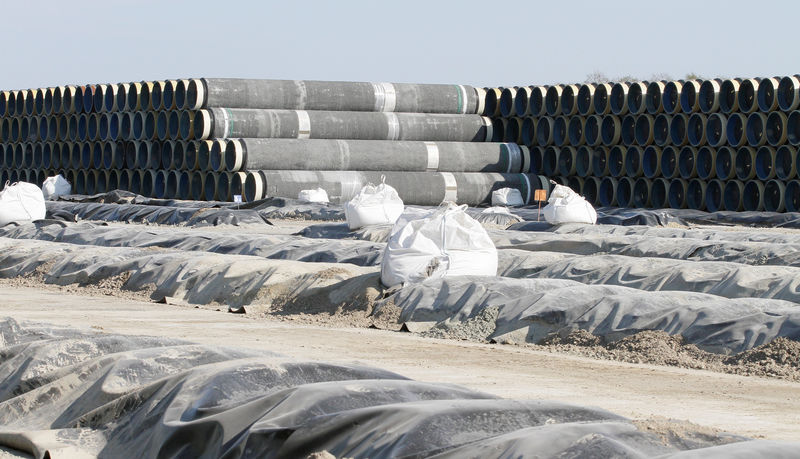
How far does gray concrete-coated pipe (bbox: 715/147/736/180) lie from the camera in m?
22.7

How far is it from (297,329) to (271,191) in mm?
15411

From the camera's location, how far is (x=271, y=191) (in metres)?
24.3

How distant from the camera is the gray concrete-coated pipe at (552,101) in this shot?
2664 cm

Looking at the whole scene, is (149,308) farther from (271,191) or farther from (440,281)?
(271,191)

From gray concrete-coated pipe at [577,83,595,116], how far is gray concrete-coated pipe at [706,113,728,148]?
11.0ft

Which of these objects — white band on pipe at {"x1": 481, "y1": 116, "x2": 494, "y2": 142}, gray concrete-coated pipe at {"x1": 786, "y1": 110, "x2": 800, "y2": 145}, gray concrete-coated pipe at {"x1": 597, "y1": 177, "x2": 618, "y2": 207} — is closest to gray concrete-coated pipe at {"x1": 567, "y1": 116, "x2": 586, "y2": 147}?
gray concrete-coated pipe at {"x1": 597, "y1": 177, "x2": 618, "y2": 207}

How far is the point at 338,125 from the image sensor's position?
2609 centimetres

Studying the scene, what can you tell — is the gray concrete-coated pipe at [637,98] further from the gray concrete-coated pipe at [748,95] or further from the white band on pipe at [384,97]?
the white band on pipe at [384,97]

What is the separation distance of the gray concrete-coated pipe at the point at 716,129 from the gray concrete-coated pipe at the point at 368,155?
18.0 feet

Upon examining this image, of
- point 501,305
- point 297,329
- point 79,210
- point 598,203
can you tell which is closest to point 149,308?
point 297,329

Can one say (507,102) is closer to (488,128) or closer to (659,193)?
(488,128)

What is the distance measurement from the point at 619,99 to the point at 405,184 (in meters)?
5.01

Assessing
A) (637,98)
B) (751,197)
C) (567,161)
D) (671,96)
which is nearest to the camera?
(751,197)

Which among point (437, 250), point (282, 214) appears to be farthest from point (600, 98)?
point (437, 250)
